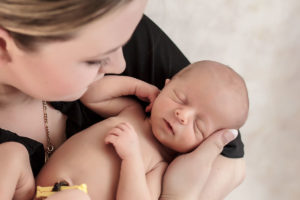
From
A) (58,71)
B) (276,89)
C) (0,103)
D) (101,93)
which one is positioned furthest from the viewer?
(276,89)

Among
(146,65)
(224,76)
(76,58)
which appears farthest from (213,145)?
(76,58)

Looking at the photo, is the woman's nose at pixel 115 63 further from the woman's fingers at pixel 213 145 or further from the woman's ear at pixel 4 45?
the woman's fingers at pixel 213 145

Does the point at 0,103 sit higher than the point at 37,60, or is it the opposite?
the point at 37,60

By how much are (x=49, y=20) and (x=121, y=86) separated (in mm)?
460

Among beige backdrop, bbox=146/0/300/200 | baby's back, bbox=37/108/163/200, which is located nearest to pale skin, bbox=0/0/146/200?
baby's back, bbox=37/108/163/200

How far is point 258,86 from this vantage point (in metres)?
1.49

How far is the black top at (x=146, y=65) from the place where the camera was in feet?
3.51

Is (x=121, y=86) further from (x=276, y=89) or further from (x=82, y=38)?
(x=276, y=89)

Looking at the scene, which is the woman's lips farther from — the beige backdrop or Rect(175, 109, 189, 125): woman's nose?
the beige backdrop

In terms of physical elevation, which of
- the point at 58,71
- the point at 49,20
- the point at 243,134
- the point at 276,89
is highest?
the point at 49,20

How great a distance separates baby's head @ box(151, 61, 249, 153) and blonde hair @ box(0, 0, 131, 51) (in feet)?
1.32

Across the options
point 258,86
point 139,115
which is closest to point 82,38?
point 139,115

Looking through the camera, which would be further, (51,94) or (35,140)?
(35,140)

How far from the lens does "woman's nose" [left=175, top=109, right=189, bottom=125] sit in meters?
1.02
